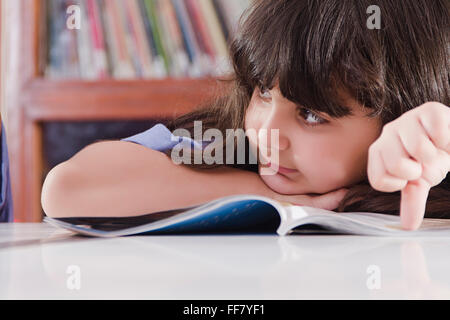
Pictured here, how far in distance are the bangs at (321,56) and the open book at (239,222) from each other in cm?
20

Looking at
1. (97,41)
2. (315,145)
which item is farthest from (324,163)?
(97,41)

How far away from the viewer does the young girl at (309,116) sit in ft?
2.34

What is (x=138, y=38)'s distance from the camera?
1256 mm

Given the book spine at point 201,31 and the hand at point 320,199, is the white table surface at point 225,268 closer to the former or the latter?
the hand at point 320,199

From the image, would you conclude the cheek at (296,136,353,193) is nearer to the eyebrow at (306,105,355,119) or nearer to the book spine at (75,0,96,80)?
the eyebrow at (306,105,355,119)

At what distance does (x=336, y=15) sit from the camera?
75 cm

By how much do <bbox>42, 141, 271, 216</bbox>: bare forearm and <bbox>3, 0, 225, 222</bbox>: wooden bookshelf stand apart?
45cm

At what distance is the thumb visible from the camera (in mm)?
508

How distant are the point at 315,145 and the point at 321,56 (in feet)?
0.39

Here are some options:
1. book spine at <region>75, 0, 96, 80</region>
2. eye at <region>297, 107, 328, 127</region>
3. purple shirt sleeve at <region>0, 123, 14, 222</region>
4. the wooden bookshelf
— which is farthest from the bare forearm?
book spine at <region>75, 0, 96, 80</region>

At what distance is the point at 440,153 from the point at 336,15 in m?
0.31

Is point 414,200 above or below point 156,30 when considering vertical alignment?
below

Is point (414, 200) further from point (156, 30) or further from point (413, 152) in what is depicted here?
point (156, 30)

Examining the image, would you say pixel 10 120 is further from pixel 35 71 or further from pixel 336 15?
pixel 336 15
